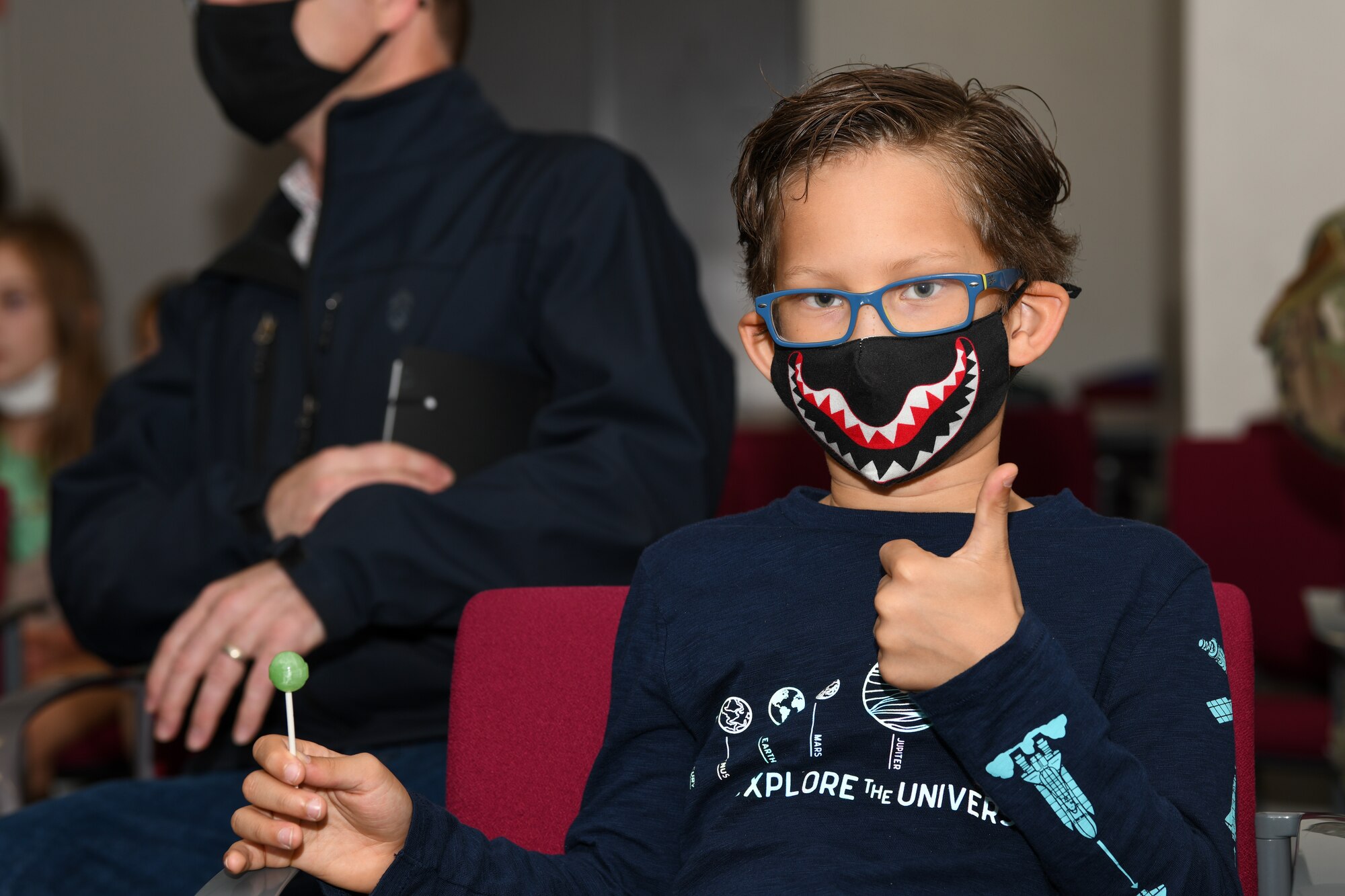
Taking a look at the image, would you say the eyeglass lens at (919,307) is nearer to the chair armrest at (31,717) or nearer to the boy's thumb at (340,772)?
the boy's thumb at (340,772)

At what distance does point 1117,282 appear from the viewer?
6.83 metres

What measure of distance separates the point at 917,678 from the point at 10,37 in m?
4.38

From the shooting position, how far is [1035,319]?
1.10 metres

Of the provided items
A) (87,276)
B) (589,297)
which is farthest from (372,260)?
(87,276)

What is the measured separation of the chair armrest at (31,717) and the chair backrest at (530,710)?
57 cm

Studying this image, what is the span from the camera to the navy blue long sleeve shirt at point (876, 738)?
0.87 m

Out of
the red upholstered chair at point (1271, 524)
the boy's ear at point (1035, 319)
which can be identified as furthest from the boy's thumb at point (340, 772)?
the red upholstered chair at point (1271, 524)

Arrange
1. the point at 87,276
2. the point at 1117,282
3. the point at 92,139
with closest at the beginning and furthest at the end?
A: the point at 87,276, the point at 92,139, the point at 1117,282

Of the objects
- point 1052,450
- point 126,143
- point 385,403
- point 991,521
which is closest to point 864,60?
point 991,521

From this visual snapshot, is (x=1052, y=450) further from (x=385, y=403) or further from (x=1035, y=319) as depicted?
(x=1035, y=319)

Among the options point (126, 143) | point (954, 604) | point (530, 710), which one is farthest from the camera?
point (126, 143)

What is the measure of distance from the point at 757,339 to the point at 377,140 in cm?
94

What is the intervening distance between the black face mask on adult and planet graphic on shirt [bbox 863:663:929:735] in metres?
1.31

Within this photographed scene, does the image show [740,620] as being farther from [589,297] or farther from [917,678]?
[589,297]
